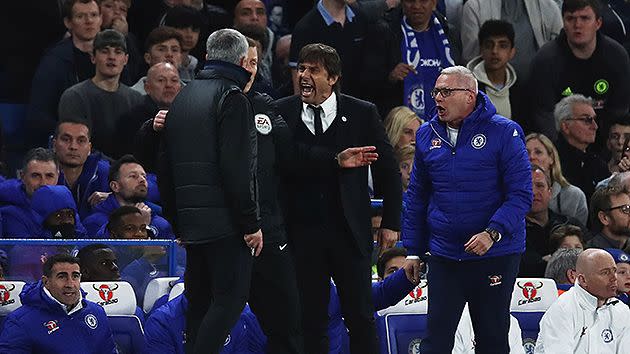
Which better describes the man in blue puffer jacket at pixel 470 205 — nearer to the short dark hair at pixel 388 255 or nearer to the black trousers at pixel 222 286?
the black trousers at pixel 222 286

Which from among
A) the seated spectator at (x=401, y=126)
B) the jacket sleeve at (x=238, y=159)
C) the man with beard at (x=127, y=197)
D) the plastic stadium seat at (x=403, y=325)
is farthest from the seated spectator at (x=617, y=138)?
the jacket sleeve at (x=238, y=159)

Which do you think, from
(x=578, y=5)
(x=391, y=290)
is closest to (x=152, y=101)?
(x=391, y=290)

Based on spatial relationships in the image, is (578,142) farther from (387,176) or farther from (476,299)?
(476,299)

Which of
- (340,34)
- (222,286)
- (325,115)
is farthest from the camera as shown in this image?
(340,34)

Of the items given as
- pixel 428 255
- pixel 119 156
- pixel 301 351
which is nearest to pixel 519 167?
pixel 428 255

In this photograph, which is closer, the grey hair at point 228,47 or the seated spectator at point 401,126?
the grey hair at point 228,47

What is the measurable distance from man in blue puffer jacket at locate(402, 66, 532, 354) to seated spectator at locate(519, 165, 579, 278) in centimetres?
339

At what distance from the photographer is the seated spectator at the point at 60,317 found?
9891mm

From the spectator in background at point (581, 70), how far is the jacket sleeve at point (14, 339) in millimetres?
6137

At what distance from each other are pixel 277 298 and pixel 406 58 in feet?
20.0

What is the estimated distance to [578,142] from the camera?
14078mm

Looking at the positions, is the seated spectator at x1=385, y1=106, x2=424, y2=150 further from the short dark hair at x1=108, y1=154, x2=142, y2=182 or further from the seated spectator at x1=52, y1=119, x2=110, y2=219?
the seated spectator at x1=52, y1=119, x2=110, y2=219

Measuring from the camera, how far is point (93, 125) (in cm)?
1301

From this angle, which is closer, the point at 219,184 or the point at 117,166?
the point at 219,184
